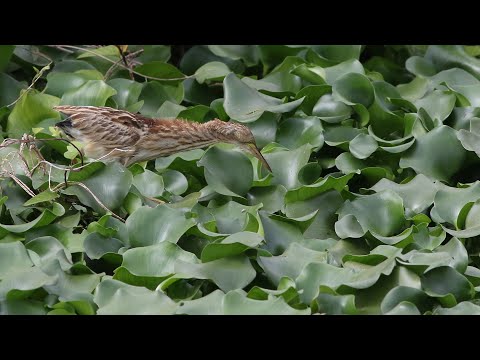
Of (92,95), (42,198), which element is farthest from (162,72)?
(42,198)

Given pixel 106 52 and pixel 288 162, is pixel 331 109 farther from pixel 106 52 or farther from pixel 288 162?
pixel 106 52

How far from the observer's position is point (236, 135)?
5.25 m

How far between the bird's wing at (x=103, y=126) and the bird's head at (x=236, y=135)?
1.21ft

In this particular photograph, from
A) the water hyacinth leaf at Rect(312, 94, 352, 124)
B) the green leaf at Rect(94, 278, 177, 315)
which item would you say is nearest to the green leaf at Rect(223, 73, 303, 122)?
the water hyacinth leaf at Rect(312, 94, 352, 124)

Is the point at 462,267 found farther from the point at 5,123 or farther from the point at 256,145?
the point at 5,123

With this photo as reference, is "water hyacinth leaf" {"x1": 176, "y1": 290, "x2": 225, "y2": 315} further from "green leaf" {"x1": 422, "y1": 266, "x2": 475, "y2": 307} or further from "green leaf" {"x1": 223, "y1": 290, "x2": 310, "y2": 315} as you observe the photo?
"green leaf" {"x1": 422, "y1": 266, "x2": 475, "y2": 307}

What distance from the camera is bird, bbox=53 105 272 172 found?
16.9 ft

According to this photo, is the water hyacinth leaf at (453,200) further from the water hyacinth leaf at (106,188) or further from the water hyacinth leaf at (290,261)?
the water hyacinth leaf at (106,188)

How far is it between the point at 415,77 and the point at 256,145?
54.8 inches

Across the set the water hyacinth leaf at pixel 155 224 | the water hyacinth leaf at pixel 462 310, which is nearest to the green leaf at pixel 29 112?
the water hyacinth leaf at pixel 155 224

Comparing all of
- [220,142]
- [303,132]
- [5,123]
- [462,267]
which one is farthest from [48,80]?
[462,267]

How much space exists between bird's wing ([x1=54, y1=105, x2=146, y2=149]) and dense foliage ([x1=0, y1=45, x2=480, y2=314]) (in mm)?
122

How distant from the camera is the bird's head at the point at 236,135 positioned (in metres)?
5.16

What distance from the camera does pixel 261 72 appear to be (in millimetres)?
6453
